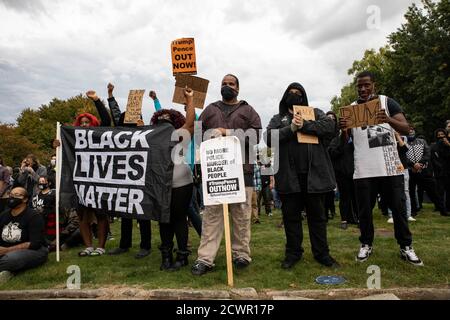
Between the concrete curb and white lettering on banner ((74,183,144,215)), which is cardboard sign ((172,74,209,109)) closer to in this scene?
white lettering on banner ((74,183,144,215))

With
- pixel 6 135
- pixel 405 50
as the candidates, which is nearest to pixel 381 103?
pixel 405 50

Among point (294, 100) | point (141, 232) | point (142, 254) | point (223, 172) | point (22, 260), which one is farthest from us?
point (141, 232)

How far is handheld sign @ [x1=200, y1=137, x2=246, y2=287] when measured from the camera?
4.34 metres

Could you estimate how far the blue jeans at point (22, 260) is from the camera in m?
4.93

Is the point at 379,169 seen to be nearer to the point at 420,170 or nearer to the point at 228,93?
the point at 228,93

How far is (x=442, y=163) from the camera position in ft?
31.6

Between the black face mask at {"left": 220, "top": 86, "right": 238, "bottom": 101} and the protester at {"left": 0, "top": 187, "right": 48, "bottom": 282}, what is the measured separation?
3441mm

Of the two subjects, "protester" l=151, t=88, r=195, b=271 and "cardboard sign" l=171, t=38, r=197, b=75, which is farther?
"cardboard sign" l=171, t=38, r=197, b=75

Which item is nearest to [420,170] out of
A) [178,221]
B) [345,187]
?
[345,187]

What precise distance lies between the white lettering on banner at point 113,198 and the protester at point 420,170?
7210 millimetres

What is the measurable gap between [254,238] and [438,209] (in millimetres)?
6029

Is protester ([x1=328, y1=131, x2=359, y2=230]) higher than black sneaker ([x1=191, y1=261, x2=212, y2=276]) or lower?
higher

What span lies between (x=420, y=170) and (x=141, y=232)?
7.36m

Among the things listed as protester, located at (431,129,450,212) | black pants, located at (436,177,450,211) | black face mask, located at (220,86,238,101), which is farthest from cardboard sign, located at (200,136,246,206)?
black pants, located at (436,177,450,211)
